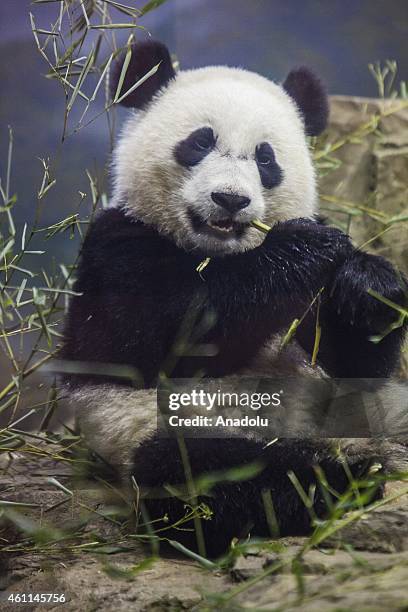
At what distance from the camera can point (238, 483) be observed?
47.1 inches

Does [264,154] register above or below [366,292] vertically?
above

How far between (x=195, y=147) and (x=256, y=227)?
212 mm

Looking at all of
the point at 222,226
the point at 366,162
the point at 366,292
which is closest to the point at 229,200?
the point at 222,226

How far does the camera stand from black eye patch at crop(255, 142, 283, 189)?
141cm

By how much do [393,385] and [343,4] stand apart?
854 mm

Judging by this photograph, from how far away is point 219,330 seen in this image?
132 centimetres

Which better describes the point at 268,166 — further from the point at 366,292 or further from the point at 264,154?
the point at 366,292

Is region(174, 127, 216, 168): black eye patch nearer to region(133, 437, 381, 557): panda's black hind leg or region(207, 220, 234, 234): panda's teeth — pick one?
region(207, 220, 234, 234): panda's teeth

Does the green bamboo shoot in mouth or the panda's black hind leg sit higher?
the green bamboo shoot in mouth

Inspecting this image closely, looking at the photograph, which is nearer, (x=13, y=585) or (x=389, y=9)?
(x=13, y=585)

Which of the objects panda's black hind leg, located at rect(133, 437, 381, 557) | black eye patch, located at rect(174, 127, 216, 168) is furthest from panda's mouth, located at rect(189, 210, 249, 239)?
panda's black hind leg, located at rect(133, 437, 381, 557)

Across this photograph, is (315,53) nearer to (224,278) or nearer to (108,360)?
(224,278)

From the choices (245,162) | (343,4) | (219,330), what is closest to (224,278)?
(219,330)

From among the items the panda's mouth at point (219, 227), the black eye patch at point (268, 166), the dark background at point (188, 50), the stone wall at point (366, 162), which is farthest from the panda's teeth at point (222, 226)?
the stone wall at point (366, 162)
